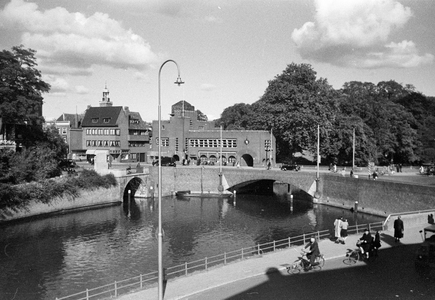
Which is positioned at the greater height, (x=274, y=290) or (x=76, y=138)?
(x=76, y=138)

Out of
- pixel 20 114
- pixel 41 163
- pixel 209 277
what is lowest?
pixel 209 277

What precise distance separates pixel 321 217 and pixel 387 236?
22338mm

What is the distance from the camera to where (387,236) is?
25500 millimetres

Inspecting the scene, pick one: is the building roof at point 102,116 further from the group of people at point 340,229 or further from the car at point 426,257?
the car at point 426,257

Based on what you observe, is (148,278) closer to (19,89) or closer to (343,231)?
(343,231)

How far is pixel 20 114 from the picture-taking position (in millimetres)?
51219

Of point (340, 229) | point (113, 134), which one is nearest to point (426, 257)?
point (340, 229)

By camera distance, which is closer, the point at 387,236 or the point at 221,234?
the point at 387,236

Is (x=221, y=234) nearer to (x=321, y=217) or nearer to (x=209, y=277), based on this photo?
(x=321, y=217)

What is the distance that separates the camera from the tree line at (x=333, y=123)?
221 feet

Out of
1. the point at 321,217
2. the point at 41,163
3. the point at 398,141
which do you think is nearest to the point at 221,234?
the point at 321,217

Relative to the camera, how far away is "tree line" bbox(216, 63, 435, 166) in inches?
2655

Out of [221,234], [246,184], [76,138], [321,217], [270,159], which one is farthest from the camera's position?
[76,138]

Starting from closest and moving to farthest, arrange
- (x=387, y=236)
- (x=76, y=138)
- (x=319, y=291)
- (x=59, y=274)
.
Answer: (x=319, y=291) < (x=387, y=236) < (x=59, y=274) < (x=76, y=138)
